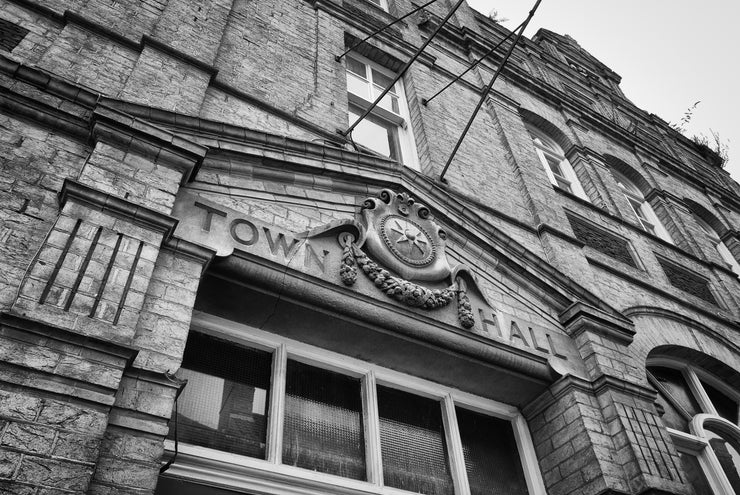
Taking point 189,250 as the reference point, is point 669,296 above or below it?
above

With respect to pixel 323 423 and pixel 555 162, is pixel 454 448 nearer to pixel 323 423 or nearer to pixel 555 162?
pixel 323 423

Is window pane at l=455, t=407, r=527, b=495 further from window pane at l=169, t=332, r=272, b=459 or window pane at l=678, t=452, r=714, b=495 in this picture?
window pane at l=678, t=452, r=714, b=495

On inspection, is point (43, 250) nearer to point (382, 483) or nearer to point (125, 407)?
point (125, 407)

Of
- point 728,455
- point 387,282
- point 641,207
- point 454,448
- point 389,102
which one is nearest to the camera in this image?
point 454,448

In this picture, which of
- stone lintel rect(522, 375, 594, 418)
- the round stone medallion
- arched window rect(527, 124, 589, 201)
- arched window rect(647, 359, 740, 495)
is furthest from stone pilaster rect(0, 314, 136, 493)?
arched window rect(527, 124, 589, 201)

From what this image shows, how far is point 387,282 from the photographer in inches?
200

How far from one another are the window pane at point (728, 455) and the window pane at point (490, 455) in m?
3.11

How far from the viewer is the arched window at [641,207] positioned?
1153 cm

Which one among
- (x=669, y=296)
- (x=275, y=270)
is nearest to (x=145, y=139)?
(x=275, y=270)

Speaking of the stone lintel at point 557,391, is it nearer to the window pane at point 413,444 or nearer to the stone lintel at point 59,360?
the window pane at point 413,444

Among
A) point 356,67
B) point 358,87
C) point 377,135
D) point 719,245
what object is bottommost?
point 377,135

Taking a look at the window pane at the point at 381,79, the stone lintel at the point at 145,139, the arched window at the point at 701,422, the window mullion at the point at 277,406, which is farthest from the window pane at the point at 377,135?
the arched window at the point at 701,422

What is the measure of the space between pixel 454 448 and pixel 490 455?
1.64ft

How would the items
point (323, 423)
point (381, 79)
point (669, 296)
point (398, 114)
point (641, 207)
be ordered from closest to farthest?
point (323, 423)
point (669, 296)
point (398, 114)
point (381, 79)
point (641, 207)
